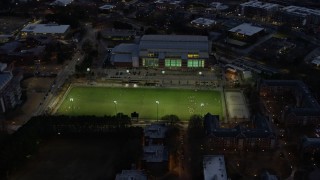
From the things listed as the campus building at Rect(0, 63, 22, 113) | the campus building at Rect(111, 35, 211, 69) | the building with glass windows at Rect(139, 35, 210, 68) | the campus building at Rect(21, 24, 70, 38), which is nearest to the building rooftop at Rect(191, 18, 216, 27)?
the campus building at Rect(111, 35, 211, 69)

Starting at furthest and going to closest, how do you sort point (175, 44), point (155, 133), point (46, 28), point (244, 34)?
point (46, 28) < point (244, 34) < point (175, 44) < point (155, 133)

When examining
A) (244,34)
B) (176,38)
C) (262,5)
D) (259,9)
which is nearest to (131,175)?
(176,38)

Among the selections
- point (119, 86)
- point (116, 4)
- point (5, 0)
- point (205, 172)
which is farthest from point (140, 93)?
point (5, 0)

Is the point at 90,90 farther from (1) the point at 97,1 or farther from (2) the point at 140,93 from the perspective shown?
(1) the point at 97,1

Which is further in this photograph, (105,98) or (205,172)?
(105,98)

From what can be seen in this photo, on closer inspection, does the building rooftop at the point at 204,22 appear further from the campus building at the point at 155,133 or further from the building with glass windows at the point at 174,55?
the campus building at the point at 155,133

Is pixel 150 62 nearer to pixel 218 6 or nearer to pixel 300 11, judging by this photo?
pixel 218 6

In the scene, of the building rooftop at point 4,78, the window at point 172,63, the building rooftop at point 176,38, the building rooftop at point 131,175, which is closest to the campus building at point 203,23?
the building rooftop at point 176,38
